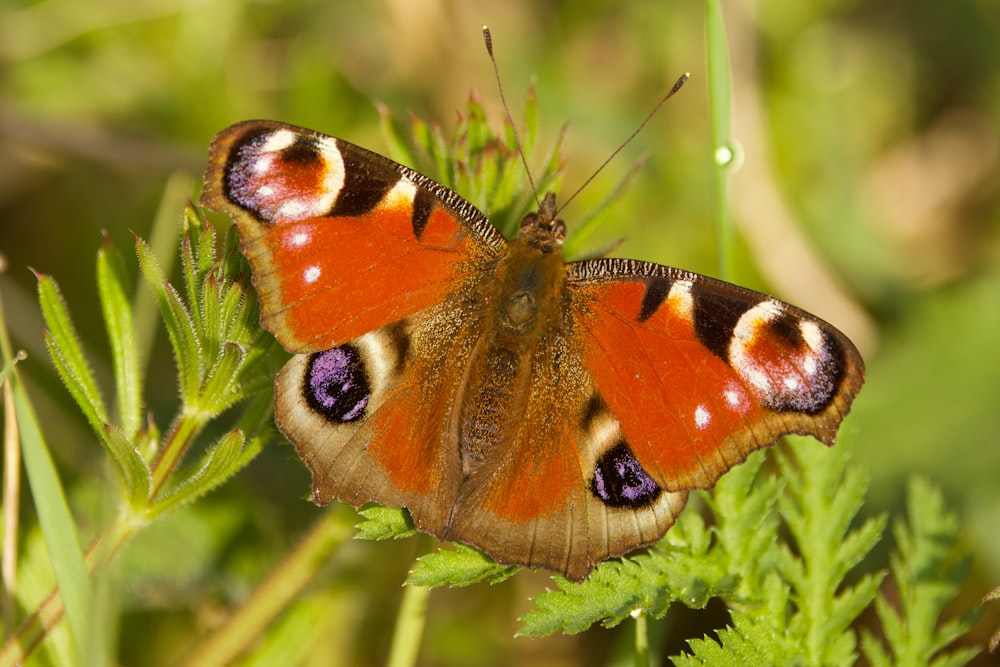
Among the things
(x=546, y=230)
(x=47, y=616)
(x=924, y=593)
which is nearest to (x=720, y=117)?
(x=546, y=230)

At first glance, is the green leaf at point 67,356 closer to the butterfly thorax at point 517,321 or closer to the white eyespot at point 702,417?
the butterfly thorax at point 517,321

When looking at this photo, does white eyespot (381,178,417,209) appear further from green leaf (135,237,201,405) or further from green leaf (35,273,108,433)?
green leaf (35,273,108,433)

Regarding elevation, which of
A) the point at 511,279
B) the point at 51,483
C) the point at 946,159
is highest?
the point at 946,159

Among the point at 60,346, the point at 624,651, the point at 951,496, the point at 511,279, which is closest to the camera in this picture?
the point at 60,346

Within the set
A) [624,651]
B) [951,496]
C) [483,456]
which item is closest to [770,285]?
[951,496]

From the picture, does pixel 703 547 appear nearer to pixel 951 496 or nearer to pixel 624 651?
pixel 624 651

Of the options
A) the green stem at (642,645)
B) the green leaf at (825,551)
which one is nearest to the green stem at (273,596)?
the green stem at (642,645)

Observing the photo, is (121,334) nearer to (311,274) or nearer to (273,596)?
(311,274)
